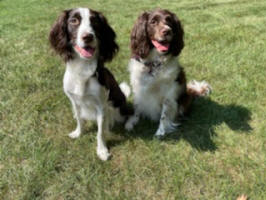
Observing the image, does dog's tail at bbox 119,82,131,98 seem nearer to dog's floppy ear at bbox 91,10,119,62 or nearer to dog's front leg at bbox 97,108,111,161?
dog's front leg at bbox 97,108,111,161

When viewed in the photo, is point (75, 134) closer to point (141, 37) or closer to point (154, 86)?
point (154, 86)

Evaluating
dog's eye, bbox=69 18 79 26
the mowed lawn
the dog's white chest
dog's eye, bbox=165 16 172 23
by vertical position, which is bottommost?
the mowed lawn

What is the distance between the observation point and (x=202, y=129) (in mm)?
3404

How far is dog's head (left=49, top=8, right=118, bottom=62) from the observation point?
7.97ft

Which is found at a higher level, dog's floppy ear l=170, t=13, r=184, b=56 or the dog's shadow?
dog's floppy ear l=170, t=13, r=184, b=56

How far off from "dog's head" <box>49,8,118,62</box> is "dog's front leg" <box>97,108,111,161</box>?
676mm

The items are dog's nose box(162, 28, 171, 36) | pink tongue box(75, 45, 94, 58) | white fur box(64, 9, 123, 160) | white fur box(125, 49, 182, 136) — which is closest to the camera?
pink tongue box(75, 45, 94, 58)

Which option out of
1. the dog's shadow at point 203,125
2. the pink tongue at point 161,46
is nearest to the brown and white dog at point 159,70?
the pink tongue at point 161,46

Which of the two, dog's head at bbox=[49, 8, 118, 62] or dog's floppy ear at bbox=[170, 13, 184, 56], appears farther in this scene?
dog's floppy ear at bbox=[170, 13, 184, 56]

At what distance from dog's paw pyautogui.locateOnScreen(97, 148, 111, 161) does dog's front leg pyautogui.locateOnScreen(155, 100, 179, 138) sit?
0.68 m

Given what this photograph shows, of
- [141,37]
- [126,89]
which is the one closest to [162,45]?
[141,37]

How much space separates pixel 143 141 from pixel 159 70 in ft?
2.80

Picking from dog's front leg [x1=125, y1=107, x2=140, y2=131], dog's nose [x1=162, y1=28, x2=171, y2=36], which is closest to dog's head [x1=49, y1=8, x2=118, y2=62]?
dog's nose [x1=162, y1=28, x2=171, y2=36]

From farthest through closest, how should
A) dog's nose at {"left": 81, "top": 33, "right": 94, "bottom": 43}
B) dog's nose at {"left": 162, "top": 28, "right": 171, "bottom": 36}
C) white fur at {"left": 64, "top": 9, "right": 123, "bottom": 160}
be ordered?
dog's nose at {"left": 162, "top": 28, "right": 171, "bottom": 36}, white fur at {"left": 64, "top": 9, "right": 123, "bottom": 160}, dog's nose at {"left": 81, "top": 33, "right": 94, "bottom": 43}
